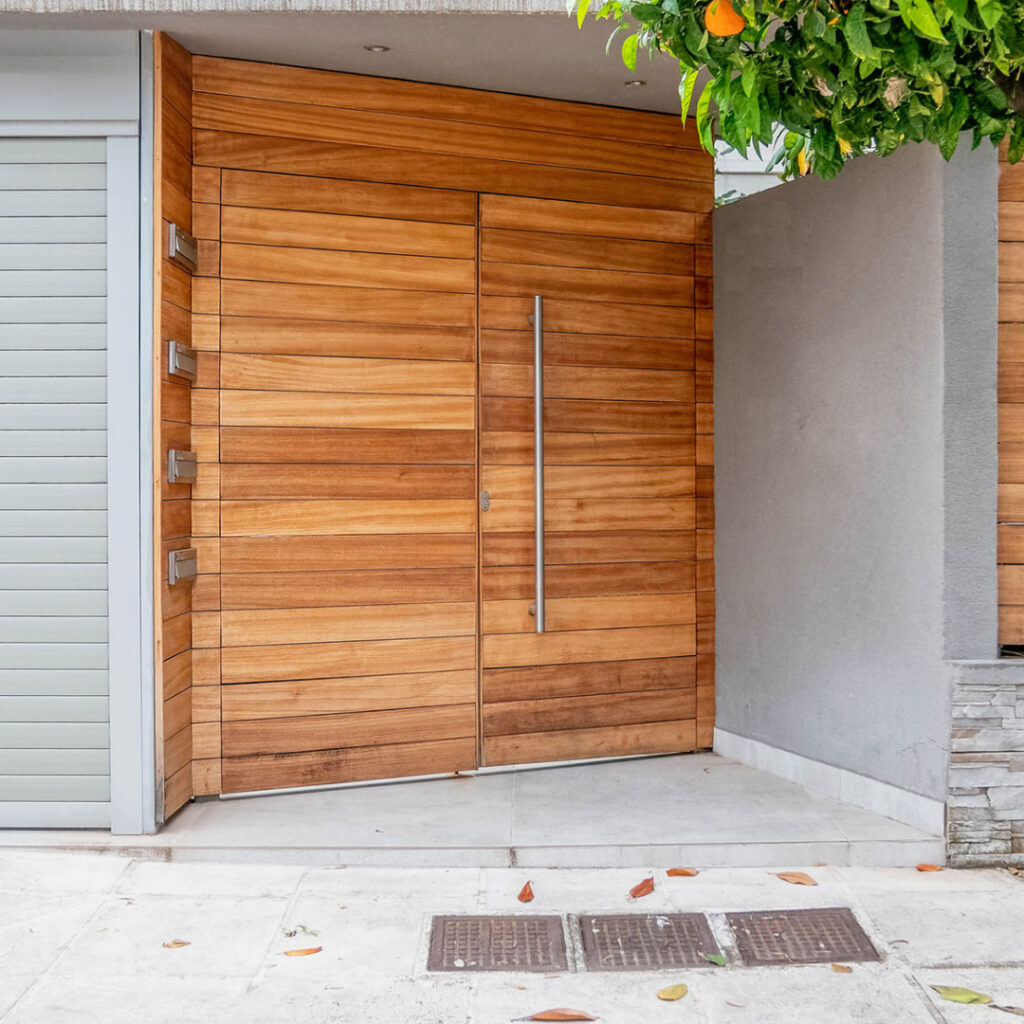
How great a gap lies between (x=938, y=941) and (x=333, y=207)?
10.3 feet

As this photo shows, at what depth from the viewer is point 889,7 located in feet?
5.65

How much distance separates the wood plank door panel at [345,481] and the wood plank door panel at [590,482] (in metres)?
0.13

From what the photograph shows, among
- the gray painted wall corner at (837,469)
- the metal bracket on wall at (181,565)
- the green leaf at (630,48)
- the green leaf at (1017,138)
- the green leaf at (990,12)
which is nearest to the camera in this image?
the green leaf at (990,12)

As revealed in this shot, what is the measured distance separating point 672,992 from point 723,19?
7.05 feet

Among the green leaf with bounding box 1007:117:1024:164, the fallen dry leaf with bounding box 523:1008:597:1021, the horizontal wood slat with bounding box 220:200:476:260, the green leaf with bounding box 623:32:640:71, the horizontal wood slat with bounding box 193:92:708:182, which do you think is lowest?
the fallen dry leaf with bounding box 523:1008:597:1021

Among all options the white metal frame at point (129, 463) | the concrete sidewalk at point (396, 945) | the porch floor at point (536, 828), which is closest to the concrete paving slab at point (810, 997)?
the concrete sidewalk at point (396, 945)

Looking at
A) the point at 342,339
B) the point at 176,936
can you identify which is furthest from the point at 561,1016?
the point at 342,339

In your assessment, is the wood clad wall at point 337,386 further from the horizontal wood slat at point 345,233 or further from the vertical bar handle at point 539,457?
the vertical bar handle at point 539,457

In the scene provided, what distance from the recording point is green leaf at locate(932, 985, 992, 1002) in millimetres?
2596

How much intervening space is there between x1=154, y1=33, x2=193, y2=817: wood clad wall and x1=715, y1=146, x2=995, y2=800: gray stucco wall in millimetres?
2191

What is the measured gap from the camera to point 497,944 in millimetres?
2934

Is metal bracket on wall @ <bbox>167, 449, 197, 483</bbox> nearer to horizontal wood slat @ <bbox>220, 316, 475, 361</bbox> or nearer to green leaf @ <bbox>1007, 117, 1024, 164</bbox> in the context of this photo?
horizontal wood slat @ <bbox>220, 316, 475, 361</bbox>

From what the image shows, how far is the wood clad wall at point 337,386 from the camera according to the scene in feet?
13.1

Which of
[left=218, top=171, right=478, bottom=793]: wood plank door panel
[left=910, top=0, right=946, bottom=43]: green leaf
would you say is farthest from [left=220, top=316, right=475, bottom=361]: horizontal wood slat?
[left=910, top=0, right=946, bottom=43]: green leaf
